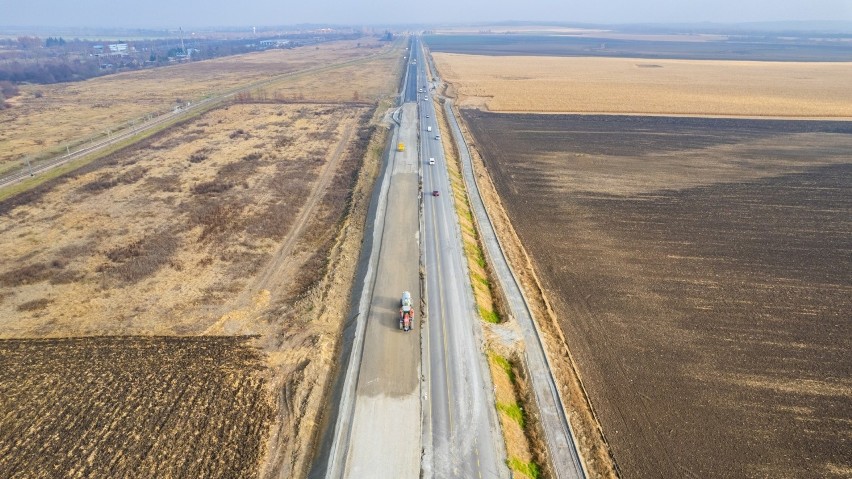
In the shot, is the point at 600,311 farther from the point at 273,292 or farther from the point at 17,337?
the point at 17,337

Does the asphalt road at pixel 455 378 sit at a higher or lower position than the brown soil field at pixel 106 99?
lower

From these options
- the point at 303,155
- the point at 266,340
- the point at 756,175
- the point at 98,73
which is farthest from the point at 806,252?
the point at 98,73

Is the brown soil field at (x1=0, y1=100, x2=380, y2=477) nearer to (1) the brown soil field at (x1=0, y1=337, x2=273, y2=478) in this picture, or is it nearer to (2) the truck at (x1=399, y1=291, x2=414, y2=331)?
(1) the brown soil field at (x1=0, y1=337, x2=273, y2=478)

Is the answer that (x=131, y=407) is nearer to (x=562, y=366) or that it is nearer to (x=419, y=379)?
(x=419, y=379)

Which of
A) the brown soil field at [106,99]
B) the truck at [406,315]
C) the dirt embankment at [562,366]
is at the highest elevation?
the brown soil field at [106,99]

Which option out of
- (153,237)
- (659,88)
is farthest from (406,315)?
(659,88)

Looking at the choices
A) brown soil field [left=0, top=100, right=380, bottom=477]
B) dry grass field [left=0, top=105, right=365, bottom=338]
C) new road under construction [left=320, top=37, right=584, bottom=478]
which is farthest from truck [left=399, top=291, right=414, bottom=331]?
dry grass field [left=0, top=105, right=365, bottom=338]

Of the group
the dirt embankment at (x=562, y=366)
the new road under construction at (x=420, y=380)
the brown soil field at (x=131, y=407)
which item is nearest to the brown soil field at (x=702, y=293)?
the dirt embankment at (x=562, y=366)

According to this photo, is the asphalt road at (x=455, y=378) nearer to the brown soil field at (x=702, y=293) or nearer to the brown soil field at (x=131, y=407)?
the brown soil field at (x=702, y=293)
